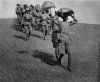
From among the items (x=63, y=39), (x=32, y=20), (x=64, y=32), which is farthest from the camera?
(x=32, y=20)

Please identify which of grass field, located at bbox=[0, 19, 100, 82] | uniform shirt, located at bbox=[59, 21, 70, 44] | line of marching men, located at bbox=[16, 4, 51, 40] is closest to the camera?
grass field, located at bbox=[0, 19, 100, 82]

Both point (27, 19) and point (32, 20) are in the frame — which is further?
point (32, 20)

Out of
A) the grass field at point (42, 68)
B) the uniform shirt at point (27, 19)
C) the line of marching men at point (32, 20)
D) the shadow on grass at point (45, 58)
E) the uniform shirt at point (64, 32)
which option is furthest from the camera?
the line of marching men at point (32, 20)

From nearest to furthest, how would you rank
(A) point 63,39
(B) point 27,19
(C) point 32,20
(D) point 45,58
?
(A) point 63,39
(D) point 45,58
(B) point 27,19
(C) point 32,20

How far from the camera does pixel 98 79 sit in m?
10.3

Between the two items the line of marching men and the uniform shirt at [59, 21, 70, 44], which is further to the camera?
the line of marching men

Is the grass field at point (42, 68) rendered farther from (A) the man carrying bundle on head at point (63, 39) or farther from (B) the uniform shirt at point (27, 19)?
(B) the uniform shirt at point (27, 19)

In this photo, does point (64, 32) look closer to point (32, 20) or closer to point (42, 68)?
point (42, 68)

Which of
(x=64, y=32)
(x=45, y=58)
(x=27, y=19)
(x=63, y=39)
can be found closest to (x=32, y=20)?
(x=27, y=19)

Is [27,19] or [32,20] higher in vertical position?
[27,19]

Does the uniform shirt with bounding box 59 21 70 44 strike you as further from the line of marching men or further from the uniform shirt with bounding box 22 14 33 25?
the uniform shirt with bounding box 22 14 33 25

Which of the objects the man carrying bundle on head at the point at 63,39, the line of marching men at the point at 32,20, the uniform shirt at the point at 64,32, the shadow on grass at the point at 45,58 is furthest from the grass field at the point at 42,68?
the line of marching men at the point at 32,20

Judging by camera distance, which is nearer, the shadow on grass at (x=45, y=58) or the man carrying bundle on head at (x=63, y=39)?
the man carrying bundle on head at (x=63, y=39)

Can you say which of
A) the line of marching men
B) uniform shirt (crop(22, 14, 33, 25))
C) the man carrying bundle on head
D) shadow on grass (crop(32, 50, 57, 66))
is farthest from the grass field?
uniform shirt (crop(22, 14, 33, 25))
